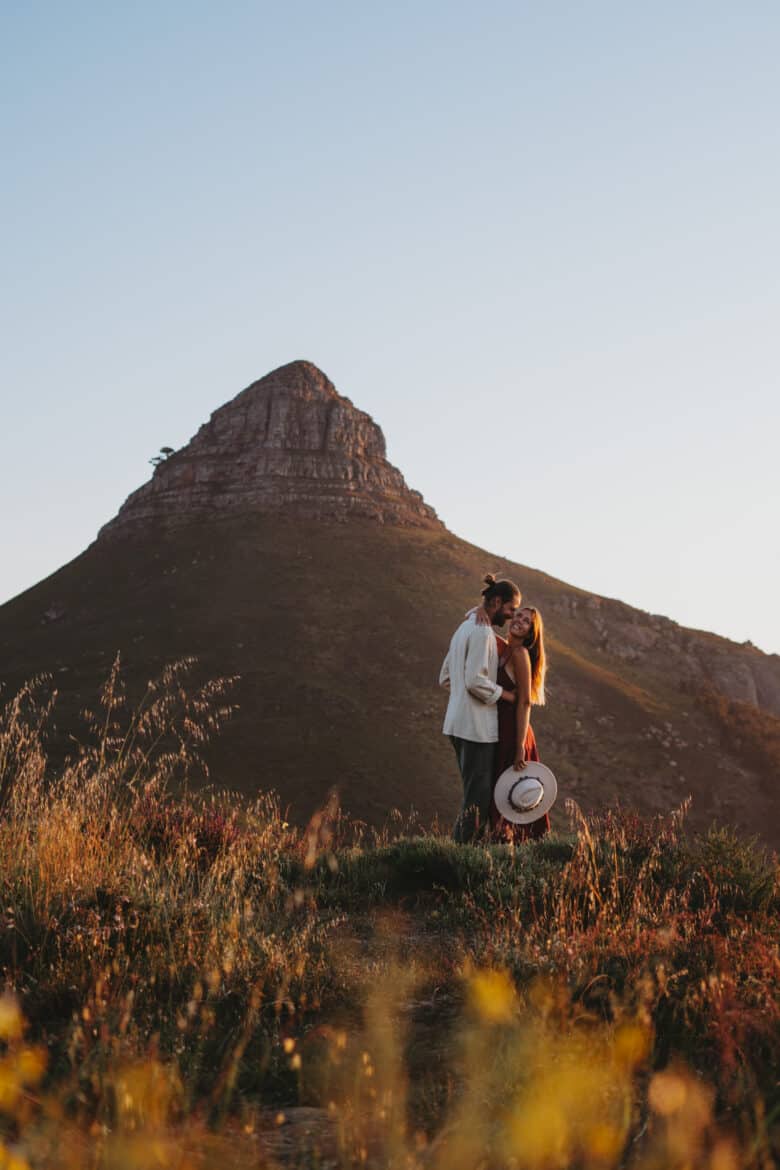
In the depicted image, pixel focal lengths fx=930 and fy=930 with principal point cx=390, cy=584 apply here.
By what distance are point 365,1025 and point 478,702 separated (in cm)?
436

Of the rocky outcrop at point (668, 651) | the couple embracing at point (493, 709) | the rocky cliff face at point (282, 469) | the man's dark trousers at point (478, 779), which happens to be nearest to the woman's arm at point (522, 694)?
the couple embracing at point (493, 709)

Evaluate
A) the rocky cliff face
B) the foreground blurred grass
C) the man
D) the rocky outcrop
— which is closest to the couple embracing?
the man

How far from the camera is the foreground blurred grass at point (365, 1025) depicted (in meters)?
2.50

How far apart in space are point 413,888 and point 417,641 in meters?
50.4

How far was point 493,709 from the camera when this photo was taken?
781 centimetres

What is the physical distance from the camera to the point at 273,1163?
2516 mm

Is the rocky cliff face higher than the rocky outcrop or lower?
higher

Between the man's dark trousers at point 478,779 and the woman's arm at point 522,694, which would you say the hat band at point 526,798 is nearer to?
the woman's arm at point 522,694

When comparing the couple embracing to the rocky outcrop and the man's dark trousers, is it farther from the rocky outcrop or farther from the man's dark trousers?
the rocky outcrop

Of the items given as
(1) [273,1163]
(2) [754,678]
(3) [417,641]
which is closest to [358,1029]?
(1) [273,1163]

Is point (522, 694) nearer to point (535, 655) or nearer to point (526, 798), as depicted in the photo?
point (535, 655)

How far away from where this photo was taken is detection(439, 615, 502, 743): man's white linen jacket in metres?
7.62

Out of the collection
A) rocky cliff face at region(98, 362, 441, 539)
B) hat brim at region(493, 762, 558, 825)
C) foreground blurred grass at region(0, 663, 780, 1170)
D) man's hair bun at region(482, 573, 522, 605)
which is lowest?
foreground blurred grass at region(0, 663, 780, 1170)

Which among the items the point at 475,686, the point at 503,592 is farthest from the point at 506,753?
the point at 503,592
